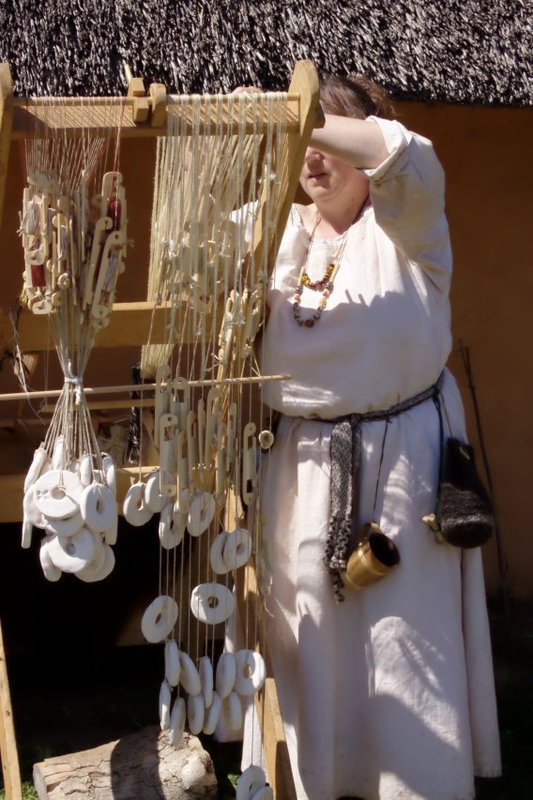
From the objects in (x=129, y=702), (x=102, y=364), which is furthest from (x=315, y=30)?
(x=129, y=702)

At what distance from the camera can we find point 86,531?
2.10 m

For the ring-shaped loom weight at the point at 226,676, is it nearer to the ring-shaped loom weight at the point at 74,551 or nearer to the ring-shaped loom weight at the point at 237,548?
the ring-shaped loom weight at the point at 237,548

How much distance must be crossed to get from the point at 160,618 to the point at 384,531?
541 mm

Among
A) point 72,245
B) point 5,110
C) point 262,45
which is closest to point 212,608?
point 72,245

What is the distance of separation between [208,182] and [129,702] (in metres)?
1.98

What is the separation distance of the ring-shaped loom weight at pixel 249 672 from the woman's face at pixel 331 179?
3.25 ft

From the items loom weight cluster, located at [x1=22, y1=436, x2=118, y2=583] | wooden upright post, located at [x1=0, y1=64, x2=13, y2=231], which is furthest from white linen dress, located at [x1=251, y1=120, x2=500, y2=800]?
wooden upright post, located at [x1=0, y1=64, x2=13, y2=231]

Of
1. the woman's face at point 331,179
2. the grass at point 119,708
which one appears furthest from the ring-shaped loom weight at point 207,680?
the woman's face at point 331,179

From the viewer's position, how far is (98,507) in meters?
2.10

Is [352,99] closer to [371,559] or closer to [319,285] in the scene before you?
[319,285]

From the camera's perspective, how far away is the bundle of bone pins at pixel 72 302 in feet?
6.68

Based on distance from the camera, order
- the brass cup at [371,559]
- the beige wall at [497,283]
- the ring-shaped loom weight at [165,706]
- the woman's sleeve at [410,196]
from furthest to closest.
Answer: the beige wall at [497,283] < the brass cup at [371,559] < the ring-shaped loom weight at [165,706] < the woman's sleeve at [410,196]

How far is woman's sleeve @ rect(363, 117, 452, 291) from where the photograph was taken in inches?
86.7

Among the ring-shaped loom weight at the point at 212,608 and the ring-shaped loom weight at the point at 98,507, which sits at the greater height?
the ring-shaped loom weight at the point at 98,507
